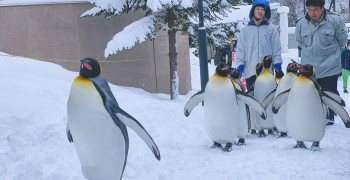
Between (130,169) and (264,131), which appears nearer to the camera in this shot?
(130,169)

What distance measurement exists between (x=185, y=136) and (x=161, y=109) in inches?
58.6

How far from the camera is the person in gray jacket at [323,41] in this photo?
5426 millimetres

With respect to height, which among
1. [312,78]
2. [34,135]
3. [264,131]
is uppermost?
[312,78]

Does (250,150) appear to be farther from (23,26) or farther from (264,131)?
(23,26)

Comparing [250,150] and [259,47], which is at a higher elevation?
[259,47]

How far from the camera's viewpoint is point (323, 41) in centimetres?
549

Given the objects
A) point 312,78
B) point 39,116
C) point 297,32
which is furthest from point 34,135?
point 297,32

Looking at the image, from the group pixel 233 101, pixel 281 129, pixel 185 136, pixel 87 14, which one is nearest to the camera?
pixel 233 101

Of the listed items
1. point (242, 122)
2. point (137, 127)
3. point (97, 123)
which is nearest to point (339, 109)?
point (242, 122)

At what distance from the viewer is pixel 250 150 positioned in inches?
187

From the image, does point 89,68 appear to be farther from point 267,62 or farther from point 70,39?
point 70,39

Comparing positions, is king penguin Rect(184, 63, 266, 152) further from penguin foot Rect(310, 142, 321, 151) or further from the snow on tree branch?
the snow on tree branch

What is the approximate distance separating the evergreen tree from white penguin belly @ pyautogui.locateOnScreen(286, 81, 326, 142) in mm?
3688

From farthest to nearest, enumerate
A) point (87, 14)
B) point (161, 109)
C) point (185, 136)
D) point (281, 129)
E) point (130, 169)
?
1. point (87, 14)
2. point (161, 109)
3. point (185, 136)
4. point (281, 129)
5. point (130, 169)
